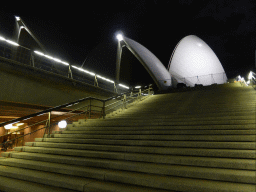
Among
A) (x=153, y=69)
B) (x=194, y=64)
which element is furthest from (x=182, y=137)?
(x=194, y=64)

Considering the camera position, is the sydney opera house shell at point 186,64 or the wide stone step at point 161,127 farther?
the sydney opera house shell at point 186,64

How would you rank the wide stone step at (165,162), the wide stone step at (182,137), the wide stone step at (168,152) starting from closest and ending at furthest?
the wide stone step at (165,162), the wide stone step at (168,152), the wide stone step at (182,137)

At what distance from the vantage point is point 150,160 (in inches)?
120

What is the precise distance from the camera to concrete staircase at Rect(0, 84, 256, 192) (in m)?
2.36

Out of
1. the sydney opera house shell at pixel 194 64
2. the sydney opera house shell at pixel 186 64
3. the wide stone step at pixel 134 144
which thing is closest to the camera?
the wide stone step at pixel 134 144

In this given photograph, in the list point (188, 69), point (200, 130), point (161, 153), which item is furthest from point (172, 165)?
point (188, 69)

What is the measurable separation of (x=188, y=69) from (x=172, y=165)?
2877 centimetres

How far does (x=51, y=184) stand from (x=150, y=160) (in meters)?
1.69

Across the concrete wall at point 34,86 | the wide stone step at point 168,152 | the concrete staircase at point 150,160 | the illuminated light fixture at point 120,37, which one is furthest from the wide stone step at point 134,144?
the illuminated light fixture at point 120,37

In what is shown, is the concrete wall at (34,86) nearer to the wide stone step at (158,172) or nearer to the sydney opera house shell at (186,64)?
the wide stone step at (158,172)

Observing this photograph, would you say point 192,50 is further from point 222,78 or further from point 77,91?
point 77,91

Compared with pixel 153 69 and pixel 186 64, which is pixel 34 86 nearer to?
pixel 153 69

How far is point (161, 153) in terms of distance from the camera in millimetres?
3303

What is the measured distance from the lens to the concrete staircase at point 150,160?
236cm
